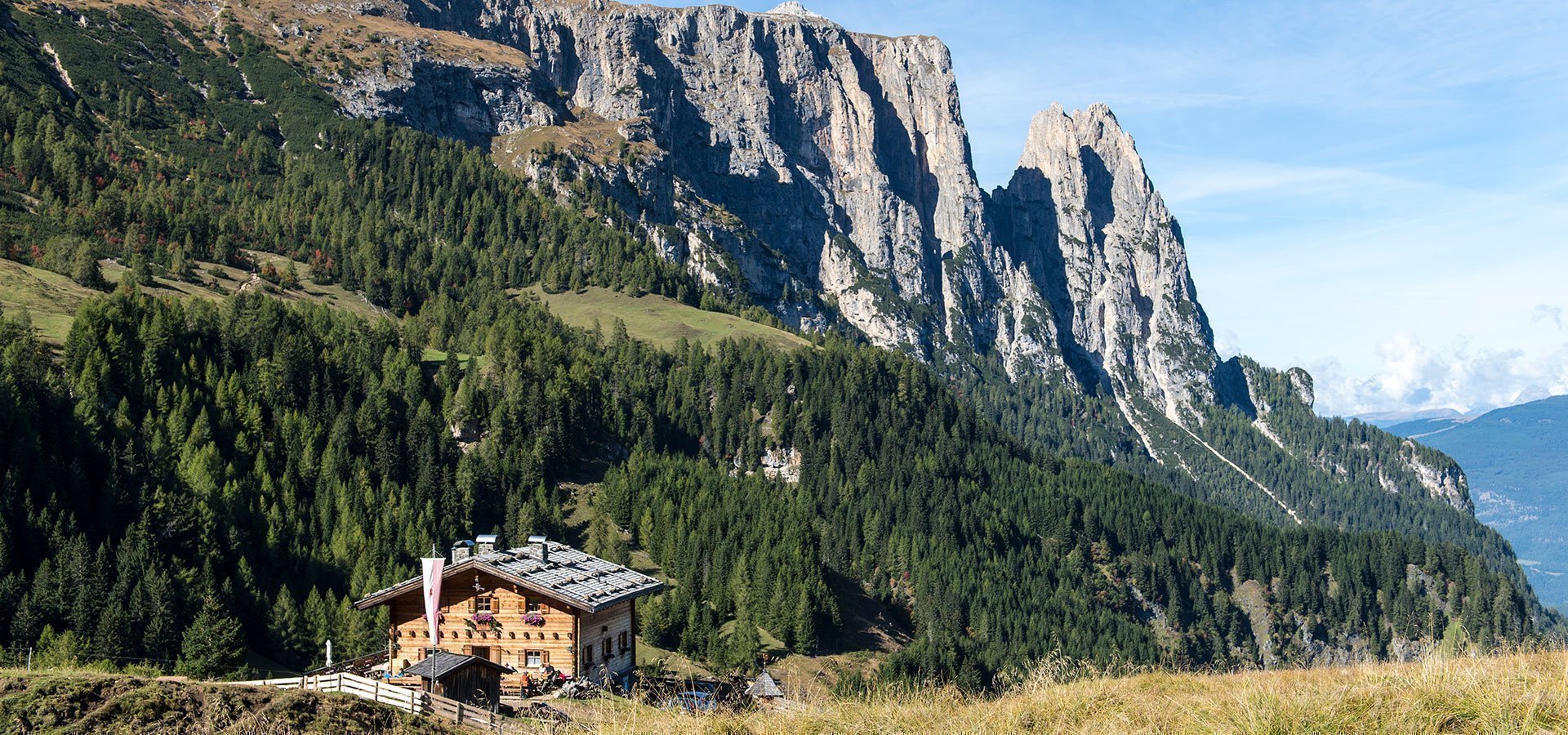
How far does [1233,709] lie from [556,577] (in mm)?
44385

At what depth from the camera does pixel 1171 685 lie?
717 inches

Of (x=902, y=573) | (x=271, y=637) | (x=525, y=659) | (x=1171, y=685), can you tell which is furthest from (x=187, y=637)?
(x=902, y=573)

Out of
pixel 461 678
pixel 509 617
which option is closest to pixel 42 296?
pixel 509 617

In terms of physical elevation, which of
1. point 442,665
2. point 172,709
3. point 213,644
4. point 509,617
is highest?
point 172,709

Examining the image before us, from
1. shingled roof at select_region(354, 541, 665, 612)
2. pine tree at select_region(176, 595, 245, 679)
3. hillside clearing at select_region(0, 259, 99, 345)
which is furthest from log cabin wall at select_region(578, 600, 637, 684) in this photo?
hillside clearing at select_region(0, 259, 99, 345)

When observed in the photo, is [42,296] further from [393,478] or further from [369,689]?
[369,689]

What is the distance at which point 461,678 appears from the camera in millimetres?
44031

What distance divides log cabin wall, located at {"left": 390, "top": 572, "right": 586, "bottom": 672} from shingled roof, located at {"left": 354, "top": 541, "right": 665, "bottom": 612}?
61 centimetres

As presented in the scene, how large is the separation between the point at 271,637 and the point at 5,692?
198ft

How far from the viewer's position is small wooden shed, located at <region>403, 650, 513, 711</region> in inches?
1644

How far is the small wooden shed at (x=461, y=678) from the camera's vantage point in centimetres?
4175

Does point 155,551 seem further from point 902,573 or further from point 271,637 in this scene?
point 902,573

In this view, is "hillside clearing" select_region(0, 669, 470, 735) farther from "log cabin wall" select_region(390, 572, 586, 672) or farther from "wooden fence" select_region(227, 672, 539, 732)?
"log cabin wall" select_region(390, 572, 586, 672)

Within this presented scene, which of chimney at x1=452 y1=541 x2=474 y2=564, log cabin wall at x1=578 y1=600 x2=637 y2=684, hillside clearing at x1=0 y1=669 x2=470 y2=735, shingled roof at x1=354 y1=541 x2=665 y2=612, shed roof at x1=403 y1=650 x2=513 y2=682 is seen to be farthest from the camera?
chimney at x1=452 y1=541 x2=474 y2=564
